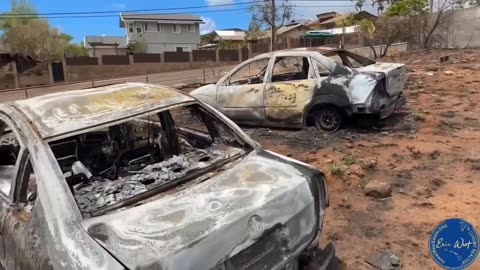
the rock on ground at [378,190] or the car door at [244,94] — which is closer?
the rock on ground at [378,190]

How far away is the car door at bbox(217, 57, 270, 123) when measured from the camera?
7523mm

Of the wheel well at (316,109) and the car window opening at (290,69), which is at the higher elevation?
the car window opening at (290,69)

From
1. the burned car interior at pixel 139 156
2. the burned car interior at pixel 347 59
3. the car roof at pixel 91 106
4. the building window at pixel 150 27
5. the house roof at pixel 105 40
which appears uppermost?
the building window at pixel 150 27

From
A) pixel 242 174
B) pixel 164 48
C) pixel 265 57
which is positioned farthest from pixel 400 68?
pixel 164 48

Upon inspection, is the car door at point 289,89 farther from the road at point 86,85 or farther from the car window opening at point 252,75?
the road at point 86,85

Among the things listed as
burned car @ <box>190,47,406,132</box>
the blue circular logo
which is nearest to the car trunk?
burned car @ <box>190,47,406,132</box>

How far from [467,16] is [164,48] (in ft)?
123

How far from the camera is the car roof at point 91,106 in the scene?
2613 millimetres

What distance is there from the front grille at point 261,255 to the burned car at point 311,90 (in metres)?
4.68

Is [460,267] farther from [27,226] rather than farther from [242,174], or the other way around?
[27,226]

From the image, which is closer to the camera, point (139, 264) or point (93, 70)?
point (139, 264)

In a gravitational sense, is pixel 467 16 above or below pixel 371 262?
above

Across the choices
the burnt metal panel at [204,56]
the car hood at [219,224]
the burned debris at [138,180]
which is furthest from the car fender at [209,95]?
the burnt metal panel at [204,56]

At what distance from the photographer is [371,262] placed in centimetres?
324
